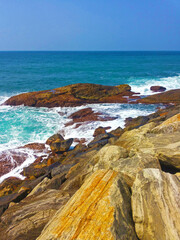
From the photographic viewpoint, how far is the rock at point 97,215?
4.35m

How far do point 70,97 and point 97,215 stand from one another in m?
26.6

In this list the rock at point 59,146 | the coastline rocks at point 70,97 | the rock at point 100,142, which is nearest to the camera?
the rock at point 100,142

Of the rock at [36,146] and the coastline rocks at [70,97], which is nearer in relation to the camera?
the rock at [36,146]

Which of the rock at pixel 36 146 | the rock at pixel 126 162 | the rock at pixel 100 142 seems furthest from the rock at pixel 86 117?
the rock at pixel 126 162

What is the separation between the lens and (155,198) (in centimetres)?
498

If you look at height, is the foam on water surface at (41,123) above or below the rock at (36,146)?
above

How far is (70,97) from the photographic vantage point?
30406mm

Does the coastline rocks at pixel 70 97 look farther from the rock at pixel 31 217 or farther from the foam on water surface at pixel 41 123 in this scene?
the rock at pixel 31 217

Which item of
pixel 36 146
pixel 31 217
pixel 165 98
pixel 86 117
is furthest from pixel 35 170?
pixel 165 98

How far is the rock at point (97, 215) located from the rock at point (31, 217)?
1052 mm

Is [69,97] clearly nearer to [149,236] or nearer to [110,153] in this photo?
[110,153]

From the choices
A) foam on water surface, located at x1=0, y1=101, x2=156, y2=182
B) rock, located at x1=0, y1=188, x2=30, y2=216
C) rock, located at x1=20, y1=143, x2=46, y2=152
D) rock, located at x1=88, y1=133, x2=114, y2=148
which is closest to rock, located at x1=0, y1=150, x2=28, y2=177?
foam on water surface, located at x1=0, y1=101, x2=156, y2=182

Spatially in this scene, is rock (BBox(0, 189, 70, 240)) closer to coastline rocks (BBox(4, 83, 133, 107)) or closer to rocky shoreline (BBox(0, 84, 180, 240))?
rocky shoreline (BBox(0, 84, 180, 240))

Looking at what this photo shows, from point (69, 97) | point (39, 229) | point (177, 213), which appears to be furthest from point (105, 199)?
point (69, 97)
